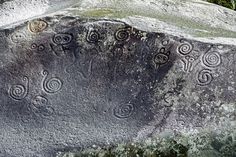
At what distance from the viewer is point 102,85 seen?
6.57 feet

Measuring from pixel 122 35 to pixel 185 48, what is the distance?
0.23m

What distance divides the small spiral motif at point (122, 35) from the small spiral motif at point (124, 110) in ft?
0.81

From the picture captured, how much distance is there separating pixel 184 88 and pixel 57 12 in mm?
598

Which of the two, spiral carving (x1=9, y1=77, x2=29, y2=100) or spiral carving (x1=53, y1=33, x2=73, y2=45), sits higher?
spiral carving (x1=53, y1=33, x2=73, y2=45)

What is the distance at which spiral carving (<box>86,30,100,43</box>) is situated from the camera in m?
2.06

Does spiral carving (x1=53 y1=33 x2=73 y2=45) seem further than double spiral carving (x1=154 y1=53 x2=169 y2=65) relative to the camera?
Yes

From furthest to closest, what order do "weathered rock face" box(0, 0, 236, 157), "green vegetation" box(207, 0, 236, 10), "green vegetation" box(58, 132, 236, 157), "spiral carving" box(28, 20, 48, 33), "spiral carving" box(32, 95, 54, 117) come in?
1. "green vegetation" box(207, 0, 236, 10)
2. "spiral carving" box(28, 20, 48, 33)
3. "spiral carving" box(32, 95, 54, 117)
4. "weathered rock face" box(0, 0, 236, 157)
5. "green vegetation" box(58, 132, 236, 157)

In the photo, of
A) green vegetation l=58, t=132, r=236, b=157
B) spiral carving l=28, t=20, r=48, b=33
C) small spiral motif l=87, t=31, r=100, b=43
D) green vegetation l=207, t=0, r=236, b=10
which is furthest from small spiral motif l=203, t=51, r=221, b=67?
green vegetation l=207, t=0, r=236, b=10

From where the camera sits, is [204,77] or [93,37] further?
[93,37]

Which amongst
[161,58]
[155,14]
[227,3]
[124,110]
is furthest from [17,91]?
[227,3]

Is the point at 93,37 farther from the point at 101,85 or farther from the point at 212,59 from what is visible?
the point at 212,59

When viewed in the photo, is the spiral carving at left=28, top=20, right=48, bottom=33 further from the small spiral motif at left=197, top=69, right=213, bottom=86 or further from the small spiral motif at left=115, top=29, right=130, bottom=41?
the small spiral motif at left=197, top=69, right=213, bottom=86

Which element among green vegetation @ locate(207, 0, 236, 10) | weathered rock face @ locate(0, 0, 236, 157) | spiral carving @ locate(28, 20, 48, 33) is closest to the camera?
weathered rock face @ locate(0, 0, 236, 157)

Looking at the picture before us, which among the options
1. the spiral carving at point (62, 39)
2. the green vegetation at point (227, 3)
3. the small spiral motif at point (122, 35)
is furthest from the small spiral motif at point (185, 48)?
the green vegetation at point (227, 3)
